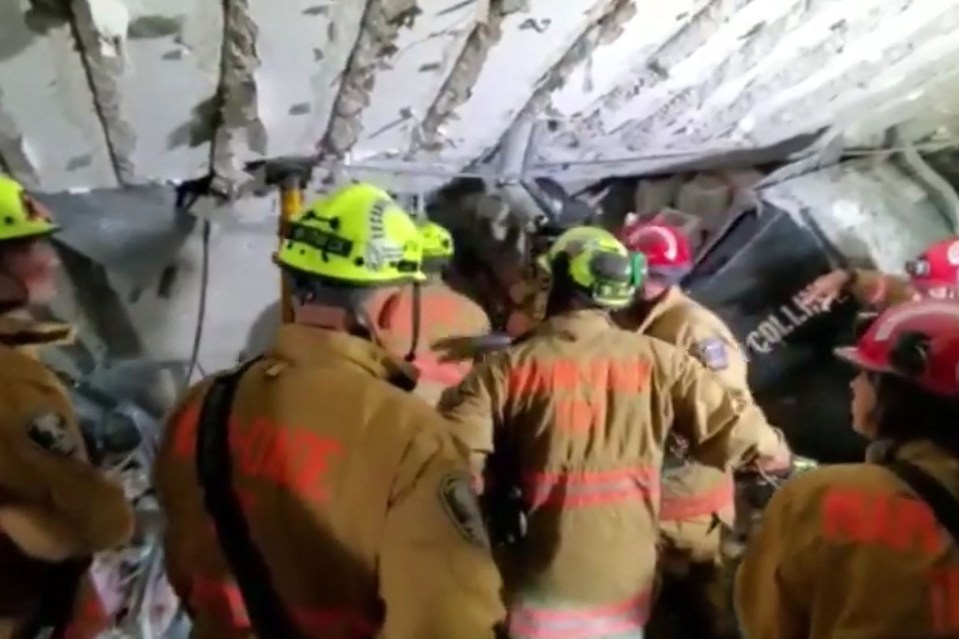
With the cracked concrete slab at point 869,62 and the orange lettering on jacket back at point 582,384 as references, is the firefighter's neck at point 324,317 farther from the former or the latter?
the cracked concrete slab at point 869,62

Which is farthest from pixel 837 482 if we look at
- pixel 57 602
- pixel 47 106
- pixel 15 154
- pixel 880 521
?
pixel 15 154

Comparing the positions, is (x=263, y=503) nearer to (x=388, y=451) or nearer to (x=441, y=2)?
(x=388, y=451)

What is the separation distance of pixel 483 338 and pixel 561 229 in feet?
2.86

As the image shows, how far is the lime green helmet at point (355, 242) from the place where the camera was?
1.98m

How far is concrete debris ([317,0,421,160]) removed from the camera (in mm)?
2502

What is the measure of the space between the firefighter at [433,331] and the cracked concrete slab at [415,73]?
0.39m

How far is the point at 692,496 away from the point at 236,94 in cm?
173

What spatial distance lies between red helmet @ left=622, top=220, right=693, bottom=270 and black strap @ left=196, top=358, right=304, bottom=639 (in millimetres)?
2189

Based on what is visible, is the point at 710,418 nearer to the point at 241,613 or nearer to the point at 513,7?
the point at 513,7

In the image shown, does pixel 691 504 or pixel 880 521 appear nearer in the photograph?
pixel 880 521

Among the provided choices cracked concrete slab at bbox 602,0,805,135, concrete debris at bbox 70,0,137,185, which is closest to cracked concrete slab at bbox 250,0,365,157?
concrete debris at bbox 70,0,137,185

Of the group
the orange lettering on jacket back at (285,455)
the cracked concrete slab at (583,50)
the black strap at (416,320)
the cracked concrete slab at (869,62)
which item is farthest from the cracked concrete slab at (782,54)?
the orange lettering on jacket back at (285,455)

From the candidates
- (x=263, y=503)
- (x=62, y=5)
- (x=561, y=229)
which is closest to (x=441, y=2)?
(x=62, y=5)

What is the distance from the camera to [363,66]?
113 inches
